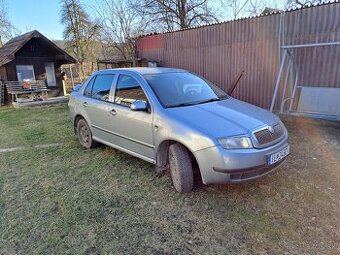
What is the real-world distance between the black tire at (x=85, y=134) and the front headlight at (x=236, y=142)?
3.07 metres

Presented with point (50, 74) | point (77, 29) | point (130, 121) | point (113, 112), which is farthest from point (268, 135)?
point (77, 29)

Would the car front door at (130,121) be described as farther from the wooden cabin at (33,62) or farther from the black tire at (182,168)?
the wooden cabin at (33,62)

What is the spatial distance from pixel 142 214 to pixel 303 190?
2.02m

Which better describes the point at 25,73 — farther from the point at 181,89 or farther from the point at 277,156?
the point at 277,156

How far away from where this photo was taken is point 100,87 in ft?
16.1

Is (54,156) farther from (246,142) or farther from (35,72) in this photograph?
(35,72)

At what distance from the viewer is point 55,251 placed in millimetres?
2607

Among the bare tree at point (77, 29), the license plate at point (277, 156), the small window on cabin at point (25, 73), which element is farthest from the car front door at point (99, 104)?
the bare tree at point (77, 29)

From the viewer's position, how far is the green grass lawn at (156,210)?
8.66ft

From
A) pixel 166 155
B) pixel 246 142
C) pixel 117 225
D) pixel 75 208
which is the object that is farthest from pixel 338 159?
pixel 75 208

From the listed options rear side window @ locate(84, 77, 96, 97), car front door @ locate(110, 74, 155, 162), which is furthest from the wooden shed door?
car front door @ locate(110, 74, 155, 162)

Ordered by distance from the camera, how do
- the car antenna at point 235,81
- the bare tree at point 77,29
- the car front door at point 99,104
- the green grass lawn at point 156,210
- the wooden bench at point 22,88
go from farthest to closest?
the bare tree at point 77,29 < the wooden bench at point 22,88 < the car antenna at point 235,81 < the car front door at point 99,104 < the green grass lawn at point 156,210

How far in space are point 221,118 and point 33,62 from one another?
15389mm

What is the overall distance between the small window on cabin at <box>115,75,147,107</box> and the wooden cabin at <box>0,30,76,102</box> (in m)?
11.7
